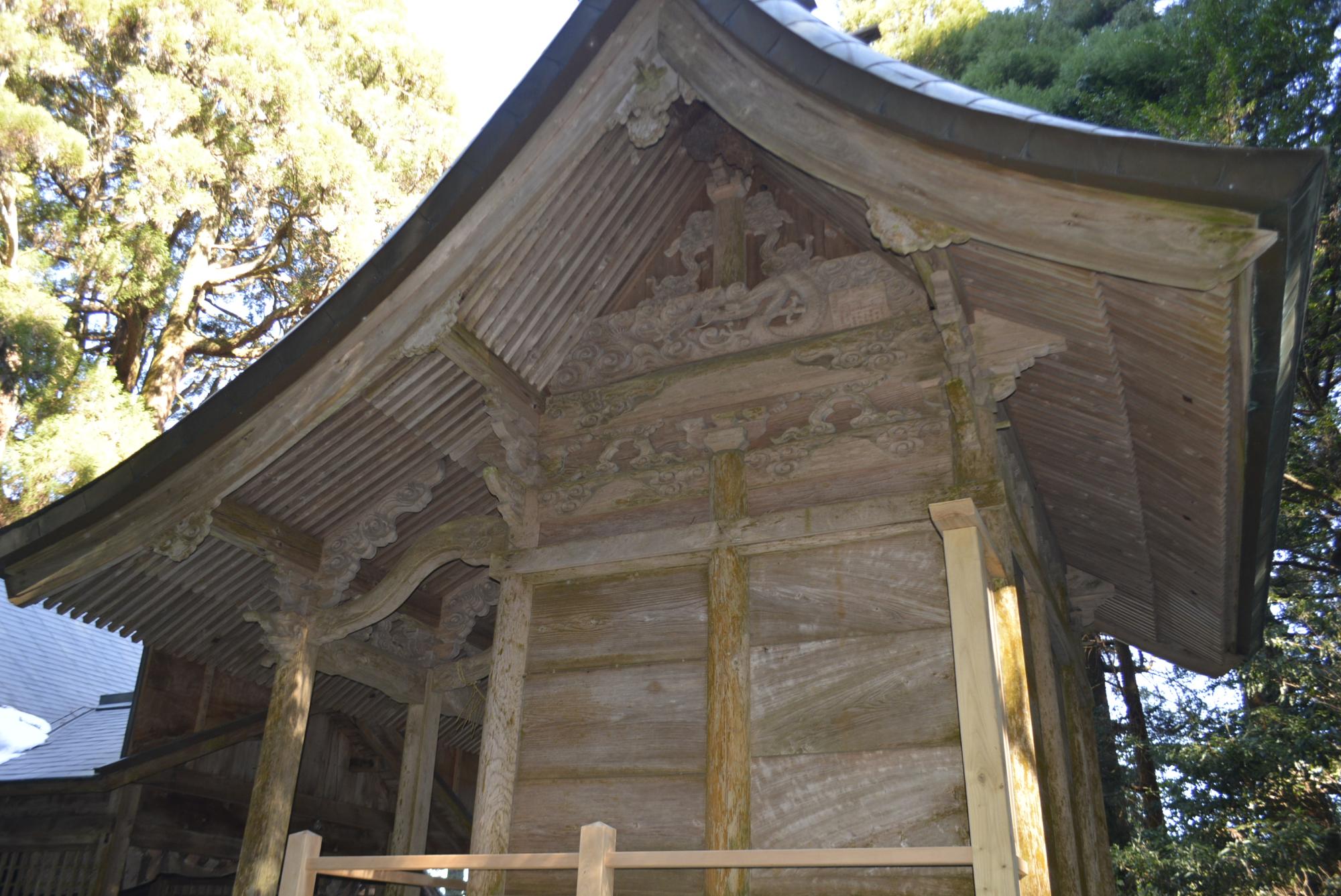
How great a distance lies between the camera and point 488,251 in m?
4.77

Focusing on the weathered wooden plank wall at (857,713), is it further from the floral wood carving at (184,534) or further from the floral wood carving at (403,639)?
the floral wood carving at (403,639)

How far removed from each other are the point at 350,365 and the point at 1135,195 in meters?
3.62

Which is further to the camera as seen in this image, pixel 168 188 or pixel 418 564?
pixel 168 188

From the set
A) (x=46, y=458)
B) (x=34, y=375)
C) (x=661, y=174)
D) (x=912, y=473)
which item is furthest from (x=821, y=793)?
(x=34, y=375)

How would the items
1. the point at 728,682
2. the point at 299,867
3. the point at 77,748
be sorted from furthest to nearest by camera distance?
the point at 77,748 → the point at 728,682 → the point at 299,867

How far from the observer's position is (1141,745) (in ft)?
48.3

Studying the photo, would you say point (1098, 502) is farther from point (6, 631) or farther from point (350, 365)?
point (6, 631)

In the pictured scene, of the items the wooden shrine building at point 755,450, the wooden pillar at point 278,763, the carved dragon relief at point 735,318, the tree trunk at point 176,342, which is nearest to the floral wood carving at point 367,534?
the wooden shrine building at point 755,450

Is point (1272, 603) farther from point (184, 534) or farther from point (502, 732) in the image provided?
point (184, 534)

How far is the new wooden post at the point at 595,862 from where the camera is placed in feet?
10.9

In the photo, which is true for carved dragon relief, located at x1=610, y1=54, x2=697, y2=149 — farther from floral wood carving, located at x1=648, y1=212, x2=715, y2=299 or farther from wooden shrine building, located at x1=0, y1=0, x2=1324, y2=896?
floral wood carving, located at x1=648, y1=212, x2=715, y2=299

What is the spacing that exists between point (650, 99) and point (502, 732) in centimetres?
335

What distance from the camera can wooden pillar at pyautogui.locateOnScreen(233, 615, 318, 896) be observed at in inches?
208

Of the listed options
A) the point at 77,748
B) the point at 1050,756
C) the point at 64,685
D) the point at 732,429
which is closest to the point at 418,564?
the point at 732,429
